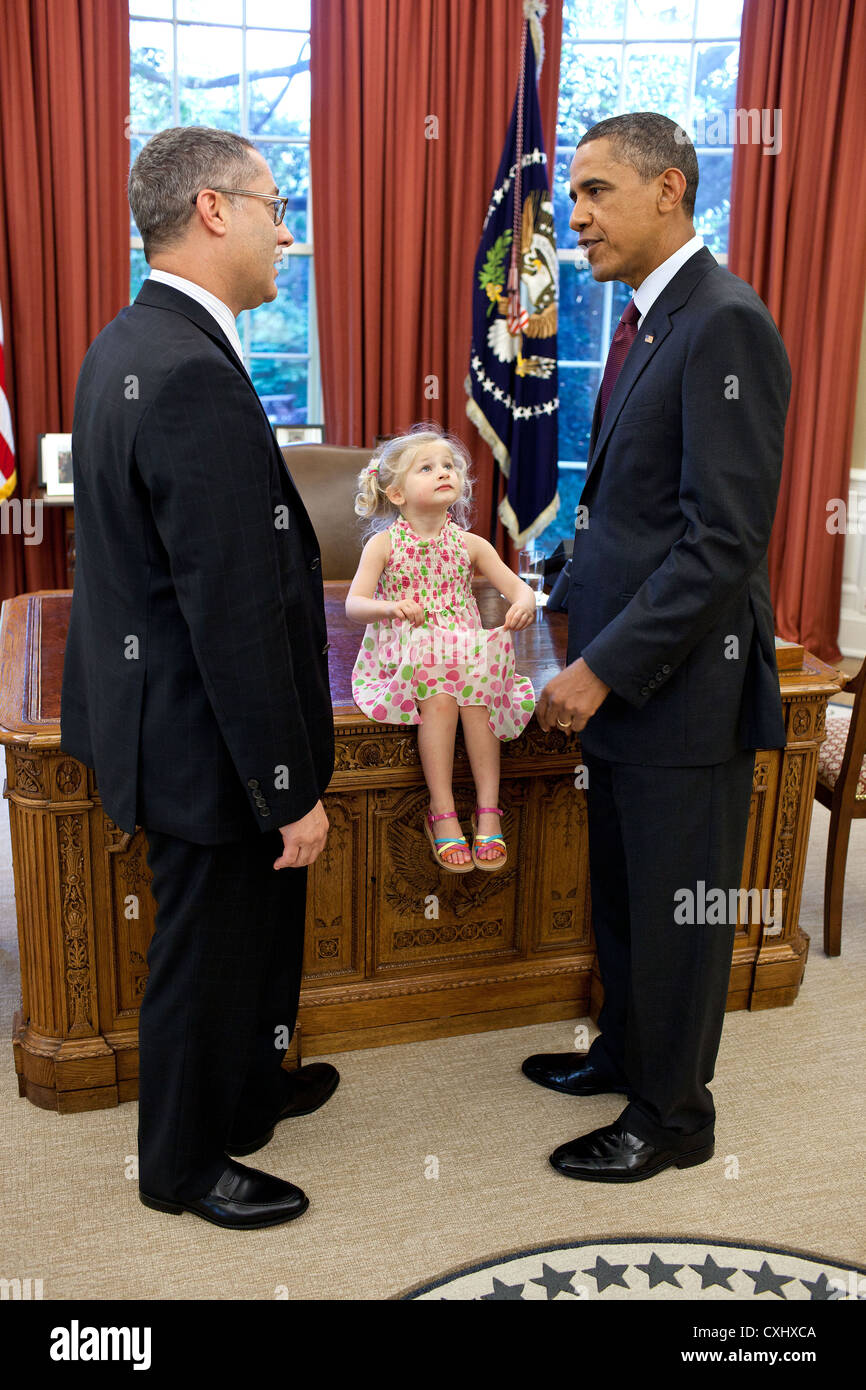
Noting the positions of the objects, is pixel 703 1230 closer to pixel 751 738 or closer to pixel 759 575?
pixel 751 738

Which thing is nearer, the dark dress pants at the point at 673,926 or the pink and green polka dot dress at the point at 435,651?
the dark dress pants at the point at 673,926

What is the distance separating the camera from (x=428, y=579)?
243cm

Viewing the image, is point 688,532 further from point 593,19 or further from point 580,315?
point 593,19

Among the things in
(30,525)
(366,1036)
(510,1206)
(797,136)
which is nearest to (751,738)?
(510,1206)

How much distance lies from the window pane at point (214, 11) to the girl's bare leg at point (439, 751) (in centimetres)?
447

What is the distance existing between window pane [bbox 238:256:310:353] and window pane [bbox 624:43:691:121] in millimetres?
1857

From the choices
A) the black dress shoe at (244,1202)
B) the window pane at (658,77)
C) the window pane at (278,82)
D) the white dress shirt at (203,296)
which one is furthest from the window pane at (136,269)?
the black dress shoe at (244,1202)

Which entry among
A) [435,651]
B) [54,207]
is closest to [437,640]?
[435,651]

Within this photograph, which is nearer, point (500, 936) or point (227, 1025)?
point (227, 1025)

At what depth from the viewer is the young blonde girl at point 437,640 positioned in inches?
92.2

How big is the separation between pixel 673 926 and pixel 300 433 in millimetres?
4097

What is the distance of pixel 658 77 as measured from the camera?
235 inches

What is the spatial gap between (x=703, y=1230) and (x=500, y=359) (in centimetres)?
407

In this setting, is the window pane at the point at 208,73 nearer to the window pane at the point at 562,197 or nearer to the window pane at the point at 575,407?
the window pane at the point at 562,197
